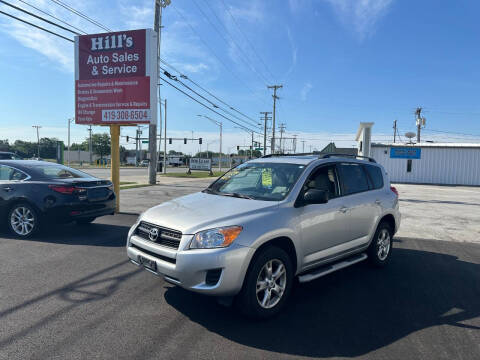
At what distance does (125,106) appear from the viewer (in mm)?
9828

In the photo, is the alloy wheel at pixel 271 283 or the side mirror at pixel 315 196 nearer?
the alloy wheel at pixel 271 283

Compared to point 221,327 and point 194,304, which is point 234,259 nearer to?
point 221,327

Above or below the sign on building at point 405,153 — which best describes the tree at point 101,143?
above

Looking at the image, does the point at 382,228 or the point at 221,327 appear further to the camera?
the point at 382,228

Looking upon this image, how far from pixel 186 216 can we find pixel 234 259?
76 cm

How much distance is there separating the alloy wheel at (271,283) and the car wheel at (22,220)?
5.08 meters

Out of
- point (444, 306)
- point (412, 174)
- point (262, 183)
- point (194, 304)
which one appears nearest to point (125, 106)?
point (262, 183)

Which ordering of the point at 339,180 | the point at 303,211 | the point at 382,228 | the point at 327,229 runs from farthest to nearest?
the point at 382,228 → the point at 339,180 → the point at 327,229 → the point at 303,211

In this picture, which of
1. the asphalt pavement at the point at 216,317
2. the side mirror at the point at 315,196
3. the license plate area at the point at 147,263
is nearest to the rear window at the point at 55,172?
the asphalt pavement at the point at 216,317

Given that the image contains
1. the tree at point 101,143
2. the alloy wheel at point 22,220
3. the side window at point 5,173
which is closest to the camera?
the alloy wheel at point 22,220

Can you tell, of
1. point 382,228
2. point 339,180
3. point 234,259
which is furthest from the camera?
point 382,228

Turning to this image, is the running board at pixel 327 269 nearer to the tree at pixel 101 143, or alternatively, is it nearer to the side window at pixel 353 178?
the side window at pixel 353 178

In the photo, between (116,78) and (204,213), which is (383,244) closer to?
(204,213)

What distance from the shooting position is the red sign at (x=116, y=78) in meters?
9.59
